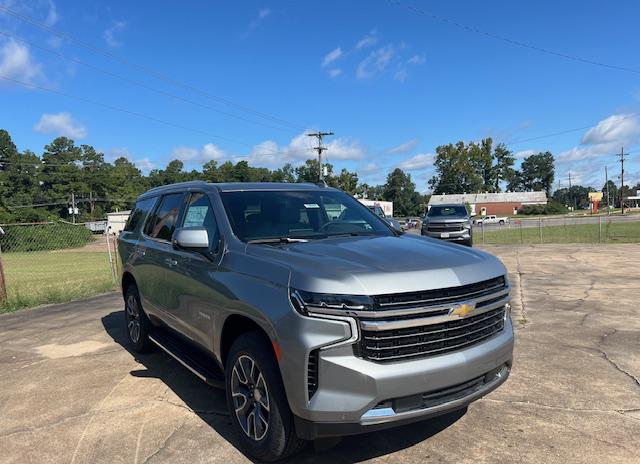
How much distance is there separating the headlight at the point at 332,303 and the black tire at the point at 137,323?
11.1ft

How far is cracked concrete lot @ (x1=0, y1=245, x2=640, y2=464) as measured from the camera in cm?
350

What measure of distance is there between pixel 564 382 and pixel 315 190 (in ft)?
9.58

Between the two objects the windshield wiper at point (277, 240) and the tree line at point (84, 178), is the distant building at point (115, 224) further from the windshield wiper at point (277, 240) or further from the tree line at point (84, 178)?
the tree line at point (84, 178)

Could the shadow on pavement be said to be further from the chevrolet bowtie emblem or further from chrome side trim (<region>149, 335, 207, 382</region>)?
the chevrolet bowtie emblem

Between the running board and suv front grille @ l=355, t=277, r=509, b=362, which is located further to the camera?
the running board

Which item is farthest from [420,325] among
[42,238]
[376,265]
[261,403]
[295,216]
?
[42,238]

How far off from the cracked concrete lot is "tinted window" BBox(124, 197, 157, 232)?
1545 mm

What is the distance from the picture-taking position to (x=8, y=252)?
33.6m

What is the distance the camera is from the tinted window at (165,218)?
5012 mm

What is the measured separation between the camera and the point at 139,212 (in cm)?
625

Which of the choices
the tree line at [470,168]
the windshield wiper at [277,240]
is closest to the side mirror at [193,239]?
the windshield wiper at [277,240]

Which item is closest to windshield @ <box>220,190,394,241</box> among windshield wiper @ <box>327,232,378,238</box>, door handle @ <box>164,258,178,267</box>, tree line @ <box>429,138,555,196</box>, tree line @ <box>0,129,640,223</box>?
windshield wiper @ <box>327,232,378,238</box>

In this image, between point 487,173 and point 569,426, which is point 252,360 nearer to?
point 569,426

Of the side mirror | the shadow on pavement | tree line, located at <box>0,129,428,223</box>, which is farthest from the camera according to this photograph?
tree line, located at <box>0,129,428,223</box>
